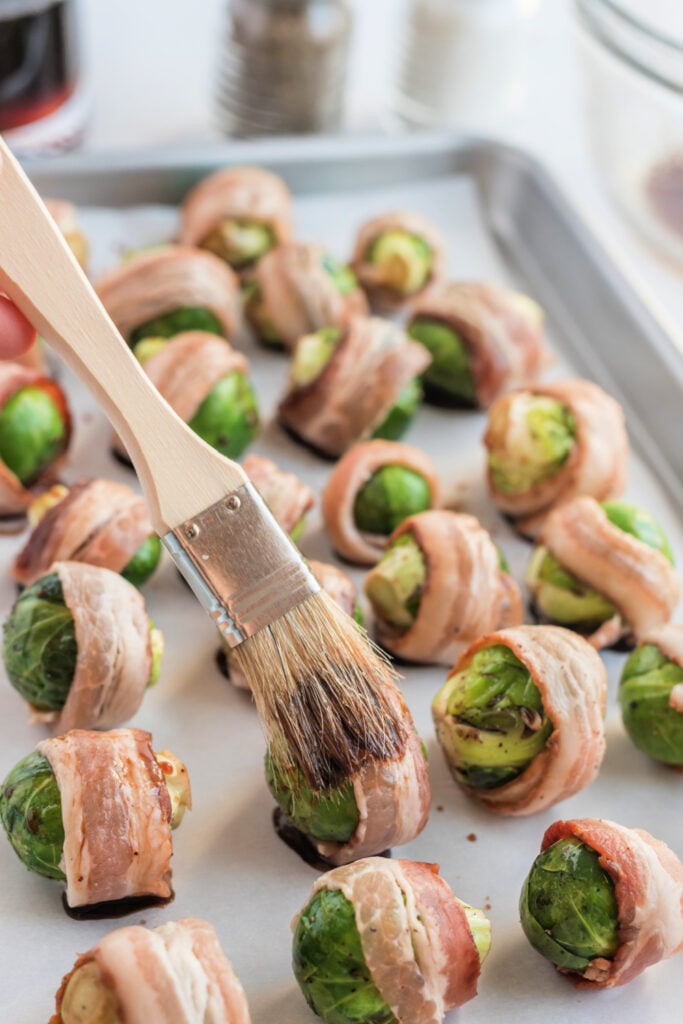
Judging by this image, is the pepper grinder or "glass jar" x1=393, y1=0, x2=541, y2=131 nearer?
the pepper grinder

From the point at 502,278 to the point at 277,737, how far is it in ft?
3.97

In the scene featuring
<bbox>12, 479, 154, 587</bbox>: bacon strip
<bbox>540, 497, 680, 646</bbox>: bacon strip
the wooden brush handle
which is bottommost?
<bbox>12, 479, 154, 587</bbox>: bacon strip

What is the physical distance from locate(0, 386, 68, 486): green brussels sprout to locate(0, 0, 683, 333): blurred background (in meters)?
0.69

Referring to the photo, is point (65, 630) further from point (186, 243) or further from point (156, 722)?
point (186, 243)

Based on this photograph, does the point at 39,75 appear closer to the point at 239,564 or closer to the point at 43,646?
the point at 43,646

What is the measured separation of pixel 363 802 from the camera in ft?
4.16

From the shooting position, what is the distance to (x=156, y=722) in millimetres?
1520

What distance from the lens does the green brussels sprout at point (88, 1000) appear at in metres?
1.09

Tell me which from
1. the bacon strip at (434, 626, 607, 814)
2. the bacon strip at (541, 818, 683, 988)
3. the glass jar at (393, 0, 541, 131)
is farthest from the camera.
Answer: the glass jar at (393, 0, 541, 131)

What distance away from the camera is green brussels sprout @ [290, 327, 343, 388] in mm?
1878

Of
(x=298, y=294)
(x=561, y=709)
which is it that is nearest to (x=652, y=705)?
(x=561, y=709)

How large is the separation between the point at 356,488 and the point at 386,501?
43 mm

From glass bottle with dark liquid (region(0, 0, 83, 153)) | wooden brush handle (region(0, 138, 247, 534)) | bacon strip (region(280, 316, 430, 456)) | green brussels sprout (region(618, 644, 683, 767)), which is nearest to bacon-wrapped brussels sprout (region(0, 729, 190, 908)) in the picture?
wooden brush handle (region(0, 138, 247, 534))

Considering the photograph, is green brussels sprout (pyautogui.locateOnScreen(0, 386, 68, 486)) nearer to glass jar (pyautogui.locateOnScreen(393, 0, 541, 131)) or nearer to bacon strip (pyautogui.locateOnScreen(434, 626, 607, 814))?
bacon strip (pyautogui.locateOnScreen(434, 626, 607, 814))
